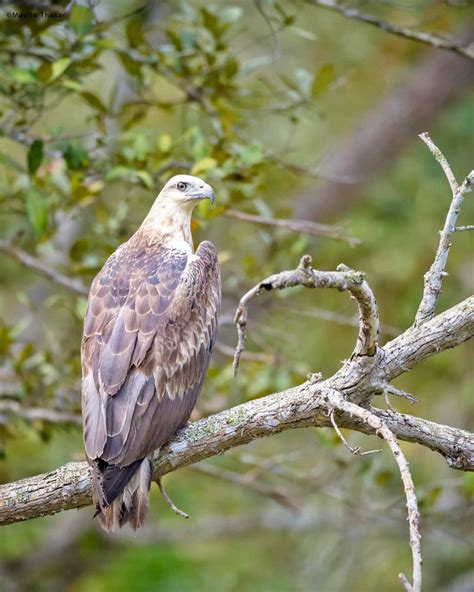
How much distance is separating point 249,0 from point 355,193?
1970 millimetres

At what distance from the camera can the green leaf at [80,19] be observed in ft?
15.7

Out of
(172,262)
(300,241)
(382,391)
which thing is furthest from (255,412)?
(300,241)

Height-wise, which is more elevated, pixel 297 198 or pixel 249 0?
pixel 249 0

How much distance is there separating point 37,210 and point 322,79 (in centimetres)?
177

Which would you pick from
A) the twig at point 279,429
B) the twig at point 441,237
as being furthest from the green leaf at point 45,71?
the twig at point 441,237

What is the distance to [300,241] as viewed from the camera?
5.84m

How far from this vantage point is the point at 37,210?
193 inches

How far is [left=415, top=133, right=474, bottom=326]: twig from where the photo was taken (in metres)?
3.43

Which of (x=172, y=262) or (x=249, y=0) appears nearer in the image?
(x=172, y=262)

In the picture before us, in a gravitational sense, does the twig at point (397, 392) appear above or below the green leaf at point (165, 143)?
above

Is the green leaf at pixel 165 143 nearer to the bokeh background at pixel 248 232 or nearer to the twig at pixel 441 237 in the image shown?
the bokeh background at pixel 248 232

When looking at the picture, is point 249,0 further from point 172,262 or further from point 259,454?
point 172,262

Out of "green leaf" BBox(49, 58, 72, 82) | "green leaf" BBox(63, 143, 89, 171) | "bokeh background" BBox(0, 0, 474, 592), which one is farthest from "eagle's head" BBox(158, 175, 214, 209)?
"green leaf" BBox(49, 58, 72, 82)

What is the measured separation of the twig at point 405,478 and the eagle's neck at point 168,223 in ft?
5.92
